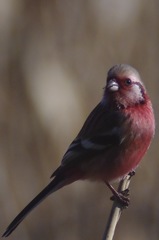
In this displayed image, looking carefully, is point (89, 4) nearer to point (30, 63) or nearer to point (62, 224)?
point (30, 63)

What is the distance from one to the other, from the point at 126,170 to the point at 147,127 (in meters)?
0.35

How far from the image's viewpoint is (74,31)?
9508 mm

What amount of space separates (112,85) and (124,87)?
127 mm

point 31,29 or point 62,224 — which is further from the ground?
A: point 31,29

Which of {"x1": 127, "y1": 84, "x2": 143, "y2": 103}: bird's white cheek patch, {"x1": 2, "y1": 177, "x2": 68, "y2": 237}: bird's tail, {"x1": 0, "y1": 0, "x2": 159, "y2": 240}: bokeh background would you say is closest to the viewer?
{"x1": 2, "y1": 177, "x2": 68, "y2": 237}: bird's tail

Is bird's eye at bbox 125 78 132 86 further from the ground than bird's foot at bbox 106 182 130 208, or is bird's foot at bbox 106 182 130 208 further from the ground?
bird's eye at bbox 125 78 132 86

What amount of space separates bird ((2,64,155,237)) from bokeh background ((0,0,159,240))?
2.63 m

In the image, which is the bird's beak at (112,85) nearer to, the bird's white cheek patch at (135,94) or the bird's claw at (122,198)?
the bird's white cheek patch at (135,94)

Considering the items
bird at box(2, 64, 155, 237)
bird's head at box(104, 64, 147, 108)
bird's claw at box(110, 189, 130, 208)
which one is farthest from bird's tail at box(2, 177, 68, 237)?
bird's head at box(104, 64, 147, 108)

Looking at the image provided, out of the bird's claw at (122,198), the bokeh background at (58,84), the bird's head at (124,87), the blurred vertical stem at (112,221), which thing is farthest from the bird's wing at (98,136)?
the bokeh background at (58,84)

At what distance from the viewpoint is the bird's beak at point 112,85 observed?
6047mm

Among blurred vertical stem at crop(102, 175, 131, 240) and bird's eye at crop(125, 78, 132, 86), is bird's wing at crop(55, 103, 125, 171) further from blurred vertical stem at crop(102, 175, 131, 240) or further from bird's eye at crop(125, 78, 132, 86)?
blurred vertical stem at crop(102, 175, 131, 240)

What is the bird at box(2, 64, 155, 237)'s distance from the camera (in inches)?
242

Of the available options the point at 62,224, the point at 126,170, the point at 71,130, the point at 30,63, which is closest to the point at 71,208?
the point at 62,224
